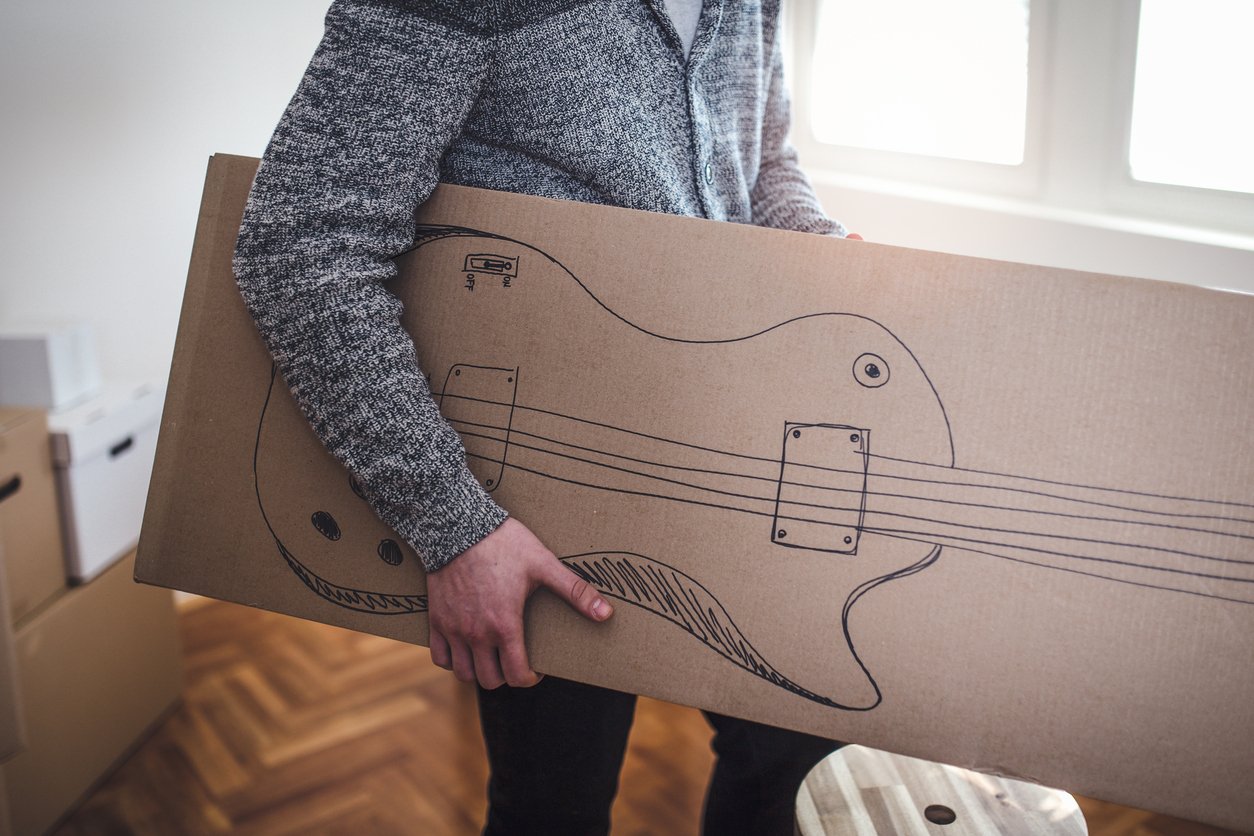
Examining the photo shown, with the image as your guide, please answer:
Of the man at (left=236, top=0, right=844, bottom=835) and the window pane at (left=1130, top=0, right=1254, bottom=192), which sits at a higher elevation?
the window pane at (left=1130, top=0, right=1254, bottom=192)

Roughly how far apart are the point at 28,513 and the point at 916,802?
50.7 inches

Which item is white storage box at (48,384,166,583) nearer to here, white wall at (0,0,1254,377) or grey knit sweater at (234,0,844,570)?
white wall at (0,0,1254,377)

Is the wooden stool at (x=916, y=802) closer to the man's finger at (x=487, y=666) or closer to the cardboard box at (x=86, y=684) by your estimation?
the man's finger at (x=487, y=666)

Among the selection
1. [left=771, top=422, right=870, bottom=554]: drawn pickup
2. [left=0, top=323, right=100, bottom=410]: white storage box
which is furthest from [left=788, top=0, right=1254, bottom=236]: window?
[left=0, top=323, right=100, bottom=410]: white storage box

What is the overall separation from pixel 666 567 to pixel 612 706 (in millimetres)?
191

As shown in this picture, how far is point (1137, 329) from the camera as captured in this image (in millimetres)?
644

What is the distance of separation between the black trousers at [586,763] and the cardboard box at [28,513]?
0.89m

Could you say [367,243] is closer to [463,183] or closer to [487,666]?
[463,183]

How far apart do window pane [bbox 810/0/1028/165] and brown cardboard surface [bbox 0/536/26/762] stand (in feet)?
6.50

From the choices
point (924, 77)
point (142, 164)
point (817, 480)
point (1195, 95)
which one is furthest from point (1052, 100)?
point (142, 164)

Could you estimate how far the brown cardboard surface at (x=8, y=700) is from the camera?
100 cm

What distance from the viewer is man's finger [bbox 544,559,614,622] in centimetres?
68

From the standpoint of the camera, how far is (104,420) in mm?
1423

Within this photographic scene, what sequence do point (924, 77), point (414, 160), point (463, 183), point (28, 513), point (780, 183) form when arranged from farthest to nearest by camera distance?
point (924, 77)
point (28, 513)
point (780, 183)
point (463, 183)
point (414, 160)
